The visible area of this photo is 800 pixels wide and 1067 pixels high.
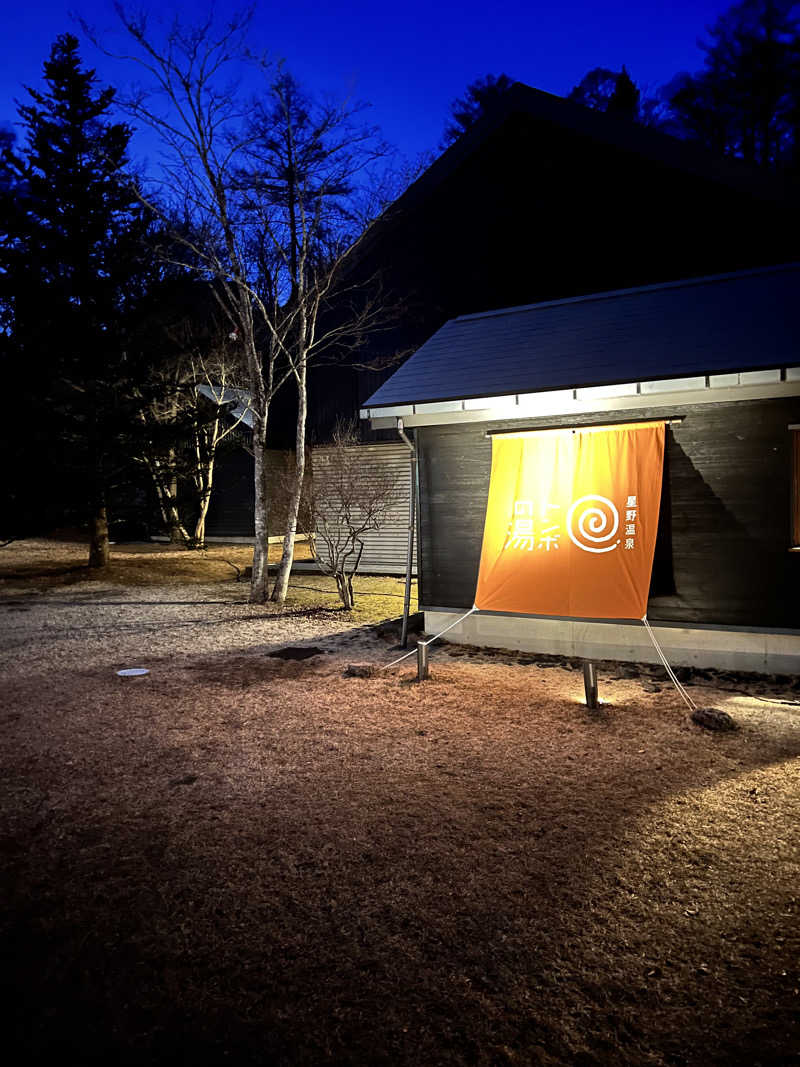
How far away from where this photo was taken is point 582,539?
7.14 m

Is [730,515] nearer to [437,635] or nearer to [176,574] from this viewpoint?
[437,635]

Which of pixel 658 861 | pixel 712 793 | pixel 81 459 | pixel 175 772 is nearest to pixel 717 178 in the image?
pixel 712 793

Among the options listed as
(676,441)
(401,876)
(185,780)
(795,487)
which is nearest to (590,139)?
(676,441)

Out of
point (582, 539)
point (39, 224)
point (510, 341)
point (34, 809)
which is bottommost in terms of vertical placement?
point (34, 809)

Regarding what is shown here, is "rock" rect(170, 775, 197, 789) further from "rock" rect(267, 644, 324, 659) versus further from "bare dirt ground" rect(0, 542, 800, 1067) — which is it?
"rock" rect(267, 644, 324, 659)

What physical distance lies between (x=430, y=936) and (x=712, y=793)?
94.9 inches

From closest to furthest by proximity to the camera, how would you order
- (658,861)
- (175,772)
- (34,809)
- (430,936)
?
(430,936) < (658,861) < (34,809) < (175,772)

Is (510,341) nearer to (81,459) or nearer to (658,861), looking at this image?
(658,861)

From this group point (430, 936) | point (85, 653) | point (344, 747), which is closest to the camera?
point (430, 936)

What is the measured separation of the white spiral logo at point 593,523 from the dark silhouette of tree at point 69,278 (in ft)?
38.6

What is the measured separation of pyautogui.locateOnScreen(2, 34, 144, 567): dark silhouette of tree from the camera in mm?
14578

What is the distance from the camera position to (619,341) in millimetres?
7922

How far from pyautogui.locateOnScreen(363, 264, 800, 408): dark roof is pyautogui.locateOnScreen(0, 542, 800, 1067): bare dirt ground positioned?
3489 mm

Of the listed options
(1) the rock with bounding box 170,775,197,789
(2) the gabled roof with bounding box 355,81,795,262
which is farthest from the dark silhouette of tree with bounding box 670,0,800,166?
(1) the rock with bounding box 170,775,197,789
